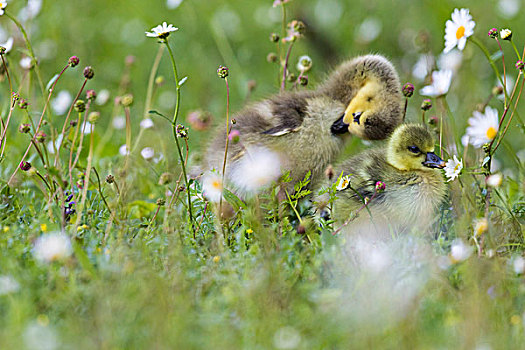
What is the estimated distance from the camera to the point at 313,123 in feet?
11.8

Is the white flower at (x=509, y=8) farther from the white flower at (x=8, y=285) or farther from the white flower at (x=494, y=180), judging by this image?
the white flower at (x=8, y=285)

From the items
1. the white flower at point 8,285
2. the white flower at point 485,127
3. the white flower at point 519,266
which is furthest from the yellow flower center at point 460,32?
the white flower at point 8,285

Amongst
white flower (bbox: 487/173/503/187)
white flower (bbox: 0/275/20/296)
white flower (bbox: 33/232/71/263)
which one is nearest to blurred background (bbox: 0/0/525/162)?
white flower (bbox: 487/173/503/187)

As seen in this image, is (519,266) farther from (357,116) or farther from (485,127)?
(357,116)

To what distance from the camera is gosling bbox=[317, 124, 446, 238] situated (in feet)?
10.6

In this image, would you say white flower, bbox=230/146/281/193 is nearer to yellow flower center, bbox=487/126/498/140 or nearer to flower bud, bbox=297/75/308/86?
flower bud, bbox=297/75/308/86

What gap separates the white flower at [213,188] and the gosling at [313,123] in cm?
18

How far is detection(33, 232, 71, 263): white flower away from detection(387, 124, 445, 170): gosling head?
1585 mm

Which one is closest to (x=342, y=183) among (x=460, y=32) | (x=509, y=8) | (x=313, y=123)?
(x=313, y=123)

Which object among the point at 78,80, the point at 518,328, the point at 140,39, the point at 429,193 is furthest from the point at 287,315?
the point at 140,39

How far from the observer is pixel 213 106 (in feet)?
18.7

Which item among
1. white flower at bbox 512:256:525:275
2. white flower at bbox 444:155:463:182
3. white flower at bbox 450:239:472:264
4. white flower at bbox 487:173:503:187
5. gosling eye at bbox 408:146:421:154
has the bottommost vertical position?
white flower at bbox 512:256:525:275

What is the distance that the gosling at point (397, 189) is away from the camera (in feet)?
10.6

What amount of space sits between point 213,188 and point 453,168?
108 centimetres
